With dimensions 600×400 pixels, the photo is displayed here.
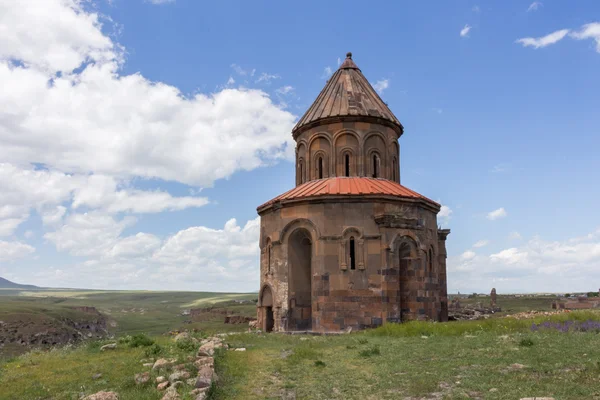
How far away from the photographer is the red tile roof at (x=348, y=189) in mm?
16750

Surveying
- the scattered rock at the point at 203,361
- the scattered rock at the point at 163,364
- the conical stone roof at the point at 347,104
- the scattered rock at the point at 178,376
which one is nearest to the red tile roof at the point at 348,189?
the conical stone roof at the point at 347,104

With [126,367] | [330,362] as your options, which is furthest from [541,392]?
[126,367]

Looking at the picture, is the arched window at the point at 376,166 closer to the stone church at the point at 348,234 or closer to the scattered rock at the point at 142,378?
the stone church at the point at 348,234

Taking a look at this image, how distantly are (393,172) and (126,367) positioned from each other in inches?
537

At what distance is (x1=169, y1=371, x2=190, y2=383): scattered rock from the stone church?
8730mm

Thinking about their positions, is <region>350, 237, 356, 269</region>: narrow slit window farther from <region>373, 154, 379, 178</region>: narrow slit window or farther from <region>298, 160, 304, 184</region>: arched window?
<region>298, 160, 304, 184</region>: arched window

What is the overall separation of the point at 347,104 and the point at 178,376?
13652 millimetres

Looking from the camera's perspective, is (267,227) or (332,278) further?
(267,227)

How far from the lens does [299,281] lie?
17.6 metres

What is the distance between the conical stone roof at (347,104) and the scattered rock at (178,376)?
42.3 feet

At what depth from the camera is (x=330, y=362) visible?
31.1 ft

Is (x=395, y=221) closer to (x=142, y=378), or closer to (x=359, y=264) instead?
(x=359, y=264)

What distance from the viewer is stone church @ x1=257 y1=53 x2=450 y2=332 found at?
16125 mm

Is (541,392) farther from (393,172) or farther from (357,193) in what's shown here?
(393,172)
